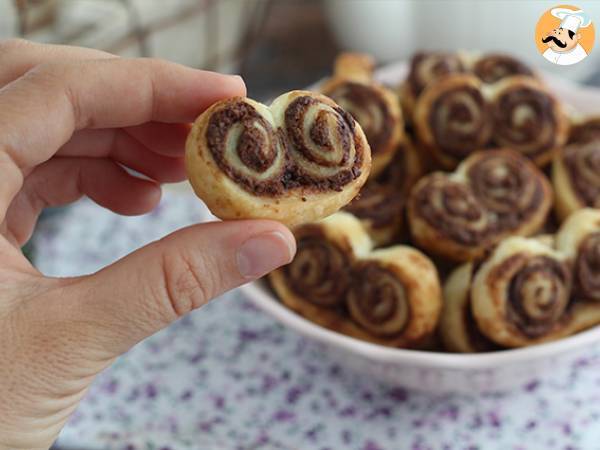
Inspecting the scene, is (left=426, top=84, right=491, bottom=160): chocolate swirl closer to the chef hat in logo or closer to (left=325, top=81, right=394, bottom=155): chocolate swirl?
(left=325, top=81, right=394, bottom=155): chocolate swirl

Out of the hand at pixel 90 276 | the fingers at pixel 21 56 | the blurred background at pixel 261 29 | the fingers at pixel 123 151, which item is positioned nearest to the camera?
the hand at pixel 90 276

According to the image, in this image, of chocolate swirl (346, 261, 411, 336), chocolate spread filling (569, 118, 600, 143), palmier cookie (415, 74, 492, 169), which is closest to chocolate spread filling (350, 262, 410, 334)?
chocolate swirl (346, 261, 411, 336)

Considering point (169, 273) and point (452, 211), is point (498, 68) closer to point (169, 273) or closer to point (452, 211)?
point (452, 211)

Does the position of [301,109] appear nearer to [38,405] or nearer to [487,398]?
[38,405]

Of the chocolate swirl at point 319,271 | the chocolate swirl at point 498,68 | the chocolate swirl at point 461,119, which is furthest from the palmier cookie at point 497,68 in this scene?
the chocolate swirl at point 319,271

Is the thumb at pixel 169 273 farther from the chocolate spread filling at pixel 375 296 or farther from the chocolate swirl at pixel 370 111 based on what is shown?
the chocolate swirl at pixel 370 111

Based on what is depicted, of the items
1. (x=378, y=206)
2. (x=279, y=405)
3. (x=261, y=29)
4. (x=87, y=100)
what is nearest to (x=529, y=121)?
(x=378, y=206)
